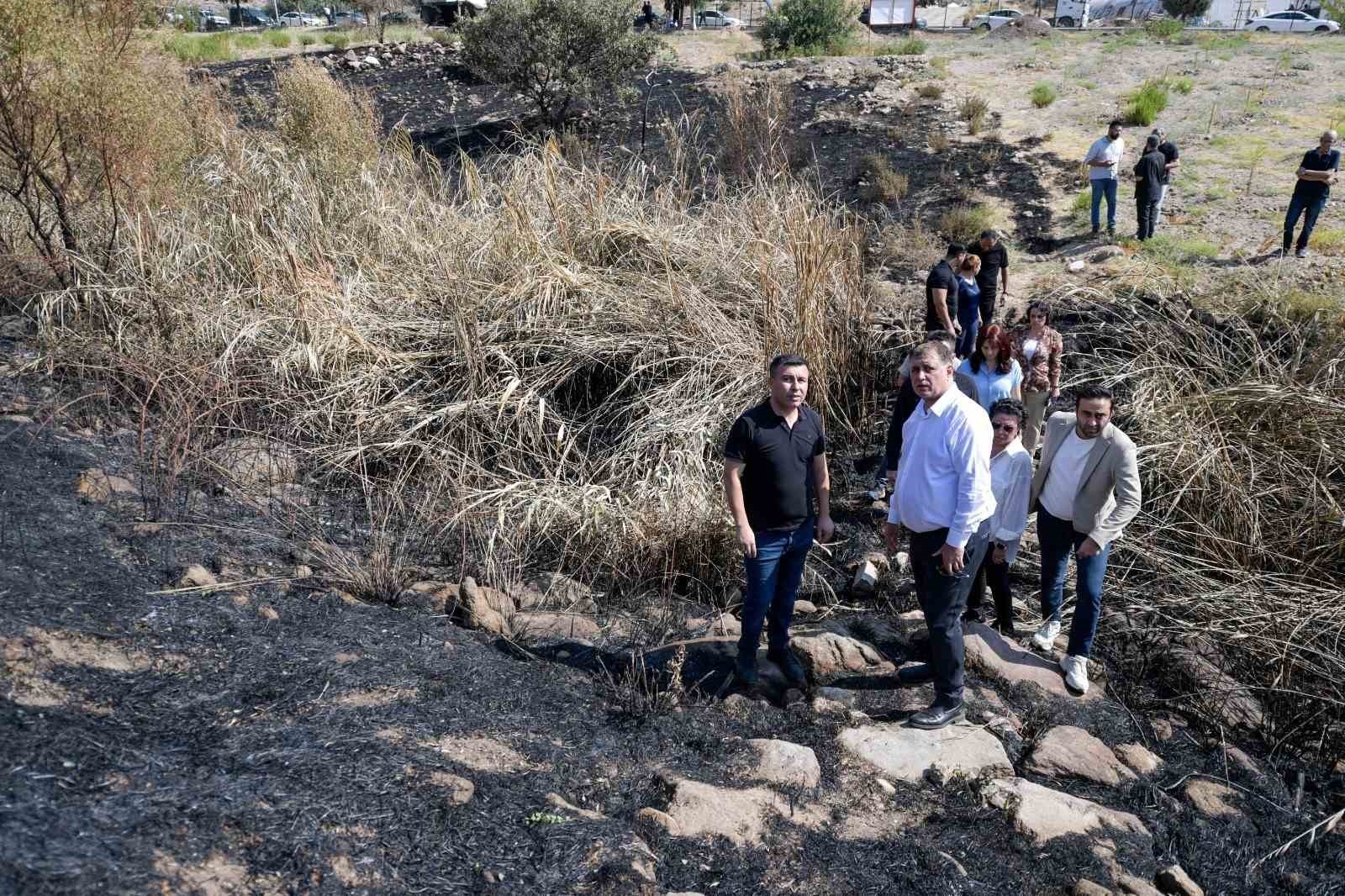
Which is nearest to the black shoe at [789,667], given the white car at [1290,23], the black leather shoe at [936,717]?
the black leather shoe at [936,717]

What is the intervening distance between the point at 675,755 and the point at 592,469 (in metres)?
2.71

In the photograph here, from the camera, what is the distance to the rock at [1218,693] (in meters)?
4.21

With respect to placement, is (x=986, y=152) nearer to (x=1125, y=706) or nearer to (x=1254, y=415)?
(x=1254, y=415)

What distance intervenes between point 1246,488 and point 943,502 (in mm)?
3360

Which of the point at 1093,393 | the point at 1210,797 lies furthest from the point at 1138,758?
the point at 1093,393

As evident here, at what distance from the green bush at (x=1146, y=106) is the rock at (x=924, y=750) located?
12.8 m

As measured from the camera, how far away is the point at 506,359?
6.05 meters

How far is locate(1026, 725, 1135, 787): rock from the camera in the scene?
359 centimetres

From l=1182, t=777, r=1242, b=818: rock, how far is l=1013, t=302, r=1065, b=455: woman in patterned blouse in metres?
2.45

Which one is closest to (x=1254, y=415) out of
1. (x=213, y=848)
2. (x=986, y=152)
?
(x=213, y=848)

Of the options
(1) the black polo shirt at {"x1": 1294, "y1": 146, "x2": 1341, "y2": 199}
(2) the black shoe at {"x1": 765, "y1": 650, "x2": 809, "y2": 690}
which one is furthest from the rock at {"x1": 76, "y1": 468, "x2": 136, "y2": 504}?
(1) the black polo shirt at {"x1": 1294, "y1": 146, "x2": 1341, "y2": 199}

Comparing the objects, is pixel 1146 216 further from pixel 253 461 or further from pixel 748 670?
pixel 253 461

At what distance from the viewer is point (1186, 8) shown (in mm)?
38219

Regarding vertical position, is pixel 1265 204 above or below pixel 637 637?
above
